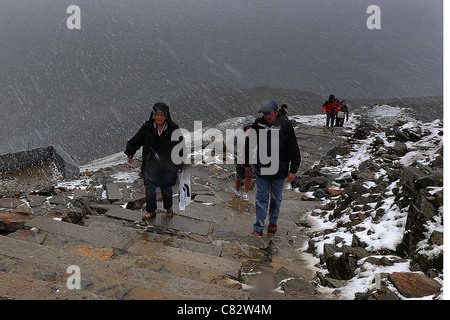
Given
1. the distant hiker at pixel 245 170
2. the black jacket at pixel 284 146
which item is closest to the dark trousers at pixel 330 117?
the distant hiker at pixel 245 170

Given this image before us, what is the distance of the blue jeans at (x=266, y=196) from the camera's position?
189 inches

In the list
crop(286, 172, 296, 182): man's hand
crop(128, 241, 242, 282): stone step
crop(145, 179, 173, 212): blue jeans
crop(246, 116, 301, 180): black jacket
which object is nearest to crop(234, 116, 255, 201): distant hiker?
crop(246, 116, 301, 180): black jacket

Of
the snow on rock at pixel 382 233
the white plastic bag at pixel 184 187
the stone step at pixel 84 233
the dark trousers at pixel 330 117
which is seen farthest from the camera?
the dark trousers at pixel 330 117

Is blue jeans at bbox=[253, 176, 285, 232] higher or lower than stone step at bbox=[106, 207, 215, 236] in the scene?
higher

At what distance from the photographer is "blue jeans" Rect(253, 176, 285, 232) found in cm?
481

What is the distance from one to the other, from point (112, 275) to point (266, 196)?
2.49 metres

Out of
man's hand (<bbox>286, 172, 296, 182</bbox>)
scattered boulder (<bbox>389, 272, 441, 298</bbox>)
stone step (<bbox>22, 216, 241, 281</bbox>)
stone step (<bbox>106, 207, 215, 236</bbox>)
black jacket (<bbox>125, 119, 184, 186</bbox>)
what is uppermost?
black jacket (<bbox>125, 119, 184, 186</bbox>)

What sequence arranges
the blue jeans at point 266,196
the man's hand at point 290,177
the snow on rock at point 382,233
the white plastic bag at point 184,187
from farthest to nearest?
the white plastic bag at point 184,187 < the blue jeans at point 266,196 < the man's hand at point 290,177 < the snow on rock at point 382,233

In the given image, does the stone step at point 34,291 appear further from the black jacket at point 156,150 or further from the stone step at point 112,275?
the black jacket at point 156,150

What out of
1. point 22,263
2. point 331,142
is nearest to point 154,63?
point 331,142

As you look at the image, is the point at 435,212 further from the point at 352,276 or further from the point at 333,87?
the point at 333,87

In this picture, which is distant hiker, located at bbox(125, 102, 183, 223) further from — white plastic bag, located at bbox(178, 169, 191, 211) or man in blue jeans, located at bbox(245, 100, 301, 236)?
man in blue jeans, located at bbox(245, 100, 301, 236)

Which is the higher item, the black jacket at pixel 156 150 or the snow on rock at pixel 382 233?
the black jacket at pixel 156 150
